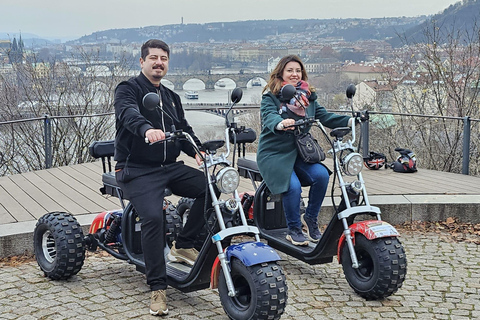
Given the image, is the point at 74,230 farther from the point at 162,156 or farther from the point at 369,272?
the point at 369,272

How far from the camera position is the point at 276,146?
5.40m

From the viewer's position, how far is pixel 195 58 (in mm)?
23656

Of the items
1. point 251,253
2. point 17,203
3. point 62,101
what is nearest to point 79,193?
point 17,203

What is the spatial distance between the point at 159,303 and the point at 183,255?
466 millimetres

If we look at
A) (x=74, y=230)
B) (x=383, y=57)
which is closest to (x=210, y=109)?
(x=383, y=57)

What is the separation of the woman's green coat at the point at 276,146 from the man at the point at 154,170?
77 centimetres

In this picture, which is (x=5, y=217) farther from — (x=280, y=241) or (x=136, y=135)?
(x=280, y=241)

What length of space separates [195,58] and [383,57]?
12.5m

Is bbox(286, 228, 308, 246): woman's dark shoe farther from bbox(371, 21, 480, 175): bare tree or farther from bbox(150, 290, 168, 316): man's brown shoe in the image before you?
bbox(371, 21, 480, 175): bare tree

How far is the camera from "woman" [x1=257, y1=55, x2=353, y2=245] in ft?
17.3

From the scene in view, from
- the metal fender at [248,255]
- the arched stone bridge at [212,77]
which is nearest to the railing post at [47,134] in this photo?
the metal fender at [248,255]

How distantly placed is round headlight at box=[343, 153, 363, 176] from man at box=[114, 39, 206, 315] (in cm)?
100

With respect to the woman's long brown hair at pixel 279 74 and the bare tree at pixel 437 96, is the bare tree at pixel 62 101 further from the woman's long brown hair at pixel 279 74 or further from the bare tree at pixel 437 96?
the woman's long brown hair at pixel 279 74

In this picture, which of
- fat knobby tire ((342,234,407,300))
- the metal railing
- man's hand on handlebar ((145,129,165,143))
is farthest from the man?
the metal railing
